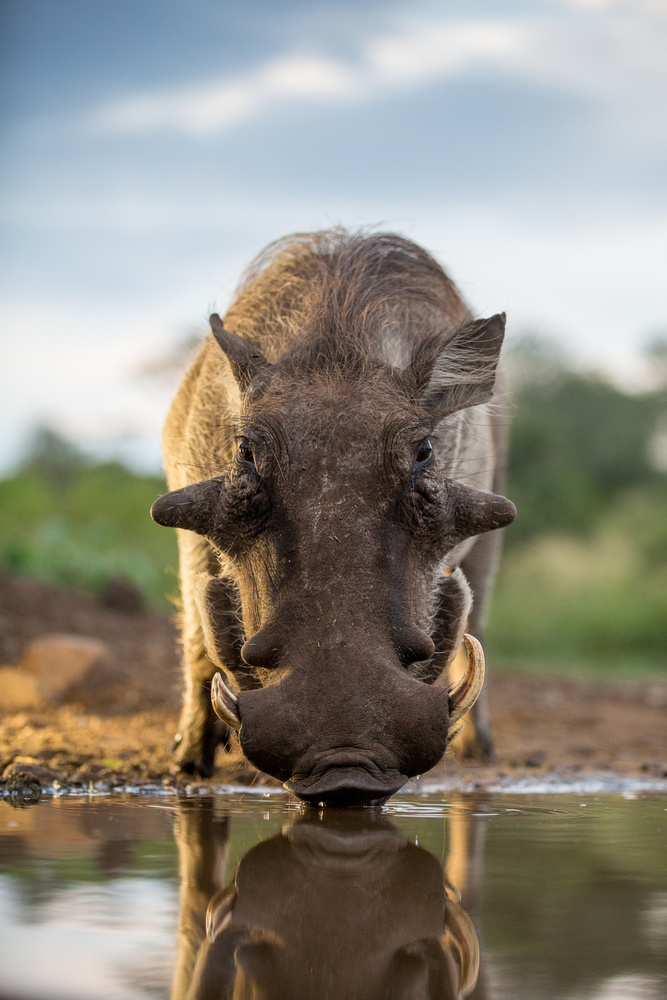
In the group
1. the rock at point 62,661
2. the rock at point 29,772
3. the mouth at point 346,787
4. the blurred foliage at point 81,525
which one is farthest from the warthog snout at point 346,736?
the rock at point 62,661

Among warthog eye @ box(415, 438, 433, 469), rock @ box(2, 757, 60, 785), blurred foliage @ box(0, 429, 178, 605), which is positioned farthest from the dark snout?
blurred foliage @ box(0, 429, 178, 605)

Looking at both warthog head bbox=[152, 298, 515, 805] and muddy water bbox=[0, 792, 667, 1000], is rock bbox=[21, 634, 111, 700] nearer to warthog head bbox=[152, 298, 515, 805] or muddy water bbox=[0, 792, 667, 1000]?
warthog head bbox=[152, 298, 515, 805]

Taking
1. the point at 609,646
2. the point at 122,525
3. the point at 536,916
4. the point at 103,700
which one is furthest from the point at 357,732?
the point at 122,525

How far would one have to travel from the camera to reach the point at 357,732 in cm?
281

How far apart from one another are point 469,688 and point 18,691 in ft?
14.1

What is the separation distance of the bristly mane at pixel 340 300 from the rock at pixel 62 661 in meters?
3.39

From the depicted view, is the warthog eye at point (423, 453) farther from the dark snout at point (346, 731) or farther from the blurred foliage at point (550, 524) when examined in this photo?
the blurred foliage at point (550, 524)

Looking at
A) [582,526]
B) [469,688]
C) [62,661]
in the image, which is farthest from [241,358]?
[582,526]

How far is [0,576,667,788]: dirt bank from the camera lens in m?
4.40

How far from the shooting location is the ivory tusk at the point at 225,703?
3.09 meters

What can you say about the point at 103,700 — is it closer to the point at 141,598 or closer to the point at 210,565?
the point at 210,565

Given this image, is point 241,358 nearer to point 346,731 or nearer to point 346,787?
point 346,731

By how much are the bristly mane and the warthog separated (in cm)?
1

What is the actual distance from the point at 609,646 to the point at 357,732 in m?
16.2
